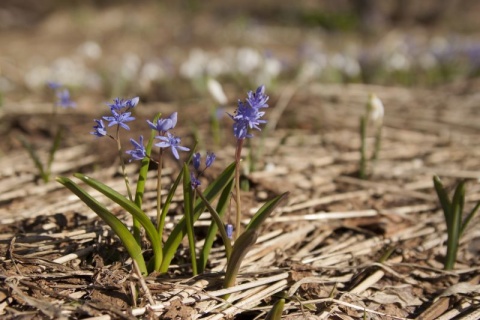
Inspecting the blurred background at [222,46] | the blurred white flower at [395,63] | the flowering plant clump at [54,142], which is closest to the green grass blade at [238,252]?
the flowering plant clump at [54,142]

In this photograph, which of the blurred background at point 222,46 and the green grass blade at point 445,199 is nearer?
the green grass blade at point 445,199

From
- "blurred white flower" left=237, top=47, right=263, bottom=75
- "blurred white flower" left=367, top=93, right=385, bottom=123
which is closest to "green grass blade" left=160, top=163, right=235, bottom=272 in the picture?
"blurred white flower" left=367, top=93, right=385, bottom=123

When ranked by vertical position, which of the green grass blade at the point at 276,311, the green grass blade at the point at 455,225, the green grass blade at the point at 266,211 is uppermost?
the green grass blade at the point at 266,211

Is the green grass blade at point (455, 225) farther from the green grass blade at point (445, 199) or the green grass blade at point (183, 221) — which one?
the green grass blade at point (183, 221)

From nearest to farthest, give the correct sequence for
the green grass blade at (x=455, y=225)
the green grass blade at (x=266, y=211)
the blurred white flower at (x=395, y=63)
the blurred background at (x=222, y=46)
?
the green grass blade at (x=266, y=211) < the green grass blade at (x=455, y=225) < the blurred background at (x=222, y=46) < the blurred white flower at (x=395, y=63)

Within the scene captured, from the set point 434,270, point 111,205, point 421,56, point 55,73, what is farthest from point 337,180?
point 421,56

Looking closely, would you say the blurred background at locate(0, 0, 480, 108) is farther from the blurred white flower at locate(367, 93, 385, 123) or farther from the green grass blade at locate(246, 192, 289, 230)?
the green grass blade at locate(246, 192, 289, 230)

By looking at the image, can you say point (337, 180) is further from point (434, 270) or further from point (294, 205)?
point (434, 270)
